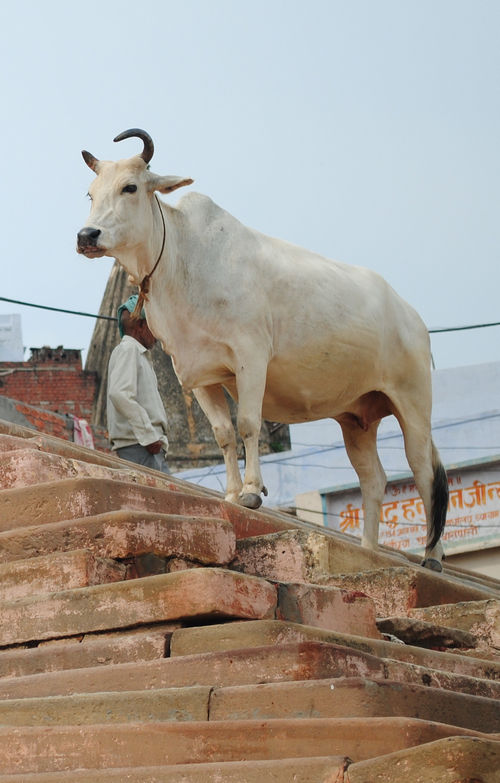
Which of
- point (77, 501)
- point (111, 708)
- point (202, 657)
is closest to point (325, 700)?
point (202, 657)

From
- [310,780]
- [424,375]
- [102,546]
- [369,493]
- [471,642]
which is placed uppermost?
[424,375]

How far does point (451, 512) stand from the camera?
19.9m

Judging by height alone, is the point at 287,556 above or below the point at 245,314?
below

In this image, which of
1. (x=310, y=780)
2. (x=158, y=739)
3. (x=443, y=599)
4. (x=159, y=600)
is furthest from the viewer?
(x=443, y=599)

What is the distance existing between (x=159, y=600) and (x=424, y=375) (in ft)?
13.2

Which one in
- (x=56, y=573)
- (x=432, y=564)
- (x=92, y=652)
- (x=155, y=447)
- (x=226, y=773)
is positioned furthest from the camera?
(x=155, y=447)

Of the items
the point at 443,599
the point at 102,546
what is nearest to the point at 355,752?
the point at 102,546

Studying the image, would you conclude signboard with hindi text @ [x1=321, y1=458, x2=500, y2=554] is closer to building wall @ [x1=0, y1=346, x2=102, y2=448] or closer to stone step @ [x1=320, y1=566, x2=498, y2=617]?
building wall @ [x1=0, y1=346, x2=102, y2=448]

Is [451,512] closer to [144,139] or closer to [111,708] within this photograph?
[144,139]

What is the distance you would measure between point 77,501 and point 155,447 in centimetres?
421

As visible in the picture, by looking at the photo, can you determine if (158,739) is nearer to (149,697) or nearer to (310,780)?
(149,697)

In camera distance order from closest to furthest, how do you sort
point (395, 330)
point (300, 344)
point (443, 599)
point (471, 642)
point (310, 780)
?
point (310, 780) → point (471, 642) → point (443, 599) → point (300, 344) → point (395, 330)

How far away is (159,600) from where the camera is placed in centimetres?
461

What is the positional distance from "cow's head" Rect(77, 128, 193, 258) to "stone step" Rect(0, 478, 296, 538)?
1.86m
